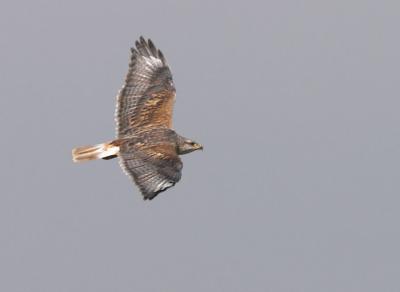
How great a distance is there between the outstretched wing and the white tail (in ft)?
4.40

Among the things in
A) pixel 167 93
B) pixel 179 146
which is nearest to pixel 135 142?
pixel 179 146

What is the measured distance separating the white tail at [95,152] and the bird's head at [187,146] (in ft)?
5.45

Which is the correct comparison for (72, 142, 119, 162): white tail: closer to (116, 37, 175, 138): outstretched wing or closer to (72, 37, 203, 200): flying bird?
(72, 37, 203, 200): flying bird

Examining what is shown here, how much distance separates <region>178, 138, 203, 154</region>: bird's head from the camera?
92.7ft

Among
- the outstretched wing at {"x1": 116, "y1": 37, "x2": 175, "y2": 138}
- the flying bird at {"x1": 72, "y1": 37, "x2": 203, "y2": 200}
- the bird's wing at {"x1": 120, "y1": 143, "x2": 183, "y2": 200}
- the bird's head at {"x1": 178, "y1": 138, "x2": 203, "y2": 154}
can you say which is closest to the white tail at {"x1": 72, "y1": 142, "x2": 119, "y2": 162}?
the flying bird at {"x1": 72, "y1": 37, "x2": 203, "y2": 200}

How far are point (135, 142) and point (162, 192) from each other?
3.20 meters

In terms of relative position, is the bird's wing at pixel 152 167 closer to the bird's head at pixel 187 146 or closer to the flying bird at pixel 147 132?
the flying bird at pixel 147 132

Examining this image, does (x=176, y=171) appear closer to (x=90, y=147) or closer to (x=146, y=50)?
(x=90, y=147)

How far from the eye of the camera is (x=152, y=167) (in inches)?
1032

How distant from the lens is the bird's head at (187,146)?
28250mm

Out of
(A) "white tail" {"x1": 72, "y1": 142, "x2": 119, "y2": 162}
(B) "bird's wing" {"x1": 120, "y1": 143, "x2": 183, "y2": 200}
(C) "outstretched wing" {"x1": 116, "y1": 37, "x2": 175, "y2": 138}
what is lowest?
(B) "bird's wing" {"x1": 120, "y1": 143, "x2": 183, "y2": 200}

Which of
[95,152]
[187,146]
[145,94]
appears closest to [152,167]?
[95,152]

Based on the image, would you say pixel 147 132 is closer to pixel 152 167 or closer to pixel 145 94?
pixel 145 94

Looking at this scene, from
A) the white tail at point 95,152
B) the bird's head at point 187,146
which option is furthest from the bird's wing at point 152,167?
the bird's head at point 187,146
